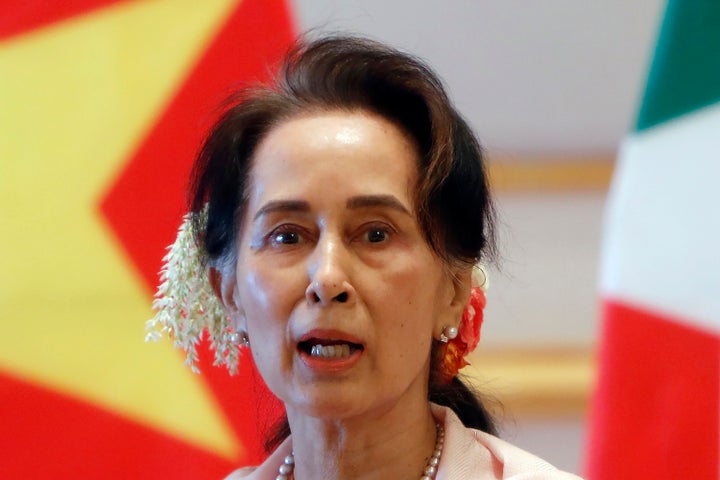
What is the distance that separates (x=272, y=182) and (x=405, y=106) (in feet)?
0.57

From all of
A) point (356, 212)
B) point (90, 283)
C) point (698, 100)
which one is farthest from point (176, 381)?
point (698, 100)

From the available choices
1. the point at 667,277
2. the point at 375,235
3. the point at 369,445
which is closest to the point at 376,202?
the point at 375,235

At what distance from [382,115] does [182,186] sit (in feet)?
2.16

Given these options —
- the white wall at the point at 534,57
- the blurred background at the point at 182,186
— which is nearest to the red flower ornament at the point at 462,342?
the blurred background at the point at 182,186

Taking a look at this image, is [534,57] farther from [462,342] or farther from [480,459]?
[480,459]

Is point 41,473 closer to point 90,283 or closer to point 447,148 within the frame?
point 90,283

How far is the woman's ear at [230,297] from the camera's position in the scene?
4.18ft

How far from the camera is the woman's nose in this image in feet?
3.61

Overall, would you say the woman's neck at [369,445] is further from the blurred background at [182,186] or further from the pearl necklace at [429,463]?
the blurred background at [182,186]

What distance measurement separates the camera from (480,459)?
1.23 m

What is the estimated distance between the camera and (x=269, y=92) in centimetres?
128

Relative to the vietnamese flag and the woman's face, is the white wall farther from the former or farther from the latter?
the woman's face

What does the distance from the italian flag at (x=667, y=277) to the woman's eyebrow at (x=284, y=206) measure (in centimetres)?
71

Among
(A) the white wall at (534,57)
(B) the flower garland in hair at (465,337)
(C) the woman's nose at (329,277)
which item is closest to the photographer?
(C) the woman's nose at (329,277)
